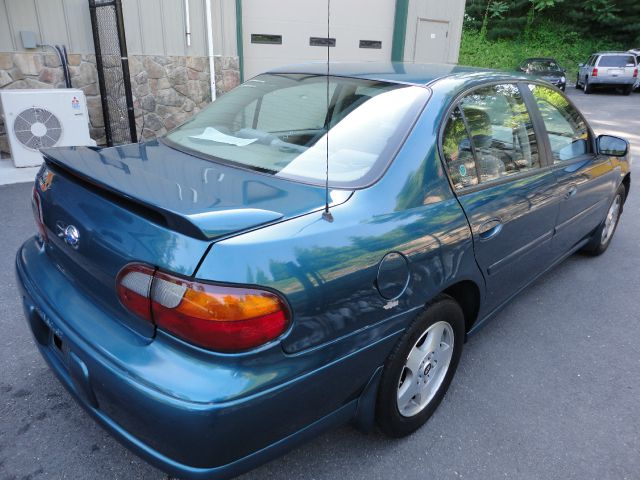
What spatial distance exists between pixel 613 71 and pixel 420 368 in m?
21.0

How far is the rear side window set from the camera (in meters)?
2.29

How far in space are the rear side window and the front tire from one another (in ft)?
2.03

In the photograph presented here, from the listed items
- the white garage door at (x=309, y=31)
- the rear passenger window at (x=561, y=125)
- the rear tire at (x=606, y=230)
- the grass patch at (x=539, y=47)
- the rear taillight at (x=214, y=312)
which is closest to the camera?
the rear taillight at (x=214, y=312)

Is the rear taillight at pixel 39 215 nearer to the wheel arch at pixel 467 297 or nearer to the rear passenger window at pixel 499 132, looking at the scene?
the wheel arch at pixel 467 297

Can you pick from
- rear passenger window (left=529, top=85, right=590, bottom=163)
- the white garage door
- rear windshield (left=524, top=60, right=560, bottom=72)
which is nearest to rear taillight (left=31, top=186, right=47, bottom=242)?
rear passenger window (left=529, top=85, right=590, bottom=163)

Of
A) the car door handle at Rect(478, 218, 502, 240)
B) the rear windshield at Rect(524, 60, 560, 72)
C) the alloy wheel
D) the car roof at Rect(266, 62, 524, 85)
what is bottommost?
the alloy wheel

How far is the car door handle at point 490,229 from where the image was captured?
2.32 m

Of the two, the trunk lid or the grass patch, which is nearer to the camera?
the trunk lid

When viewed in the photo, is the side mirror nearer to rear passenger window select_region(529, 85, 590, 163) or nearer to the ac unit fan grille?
rear passenger window select_region(529, 85, 590, 163)

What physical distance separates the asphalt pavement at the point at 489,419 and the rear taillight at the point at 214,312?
87cm

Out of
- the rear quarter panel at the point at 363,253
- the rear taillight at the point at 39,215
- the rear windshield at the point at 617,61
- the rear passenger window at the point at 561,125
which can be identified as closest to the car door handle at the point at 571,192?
the rear passenger window at the point at 561,125

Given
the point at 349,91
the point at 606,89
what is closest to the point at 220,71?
the point at 349,91

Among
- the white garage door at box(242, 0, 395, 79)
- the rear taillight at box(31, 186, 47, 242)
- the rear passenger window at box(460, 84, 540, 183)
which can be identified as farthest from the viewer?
the white garage door at box(242, 0, 395, 79)

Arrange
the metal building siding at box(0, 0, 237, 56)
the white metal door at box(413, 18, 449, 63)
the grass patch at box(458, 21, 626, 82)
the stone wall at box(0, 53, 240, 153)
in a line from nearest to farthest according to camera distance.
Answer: the metal building siding at box(0, 0, 237, 56) → the stone wall at box(0, 53, 240, 153) → the white metal door at box(413, 18, 449, 63) → the grass patch at box(458, 21, 626, 82)
